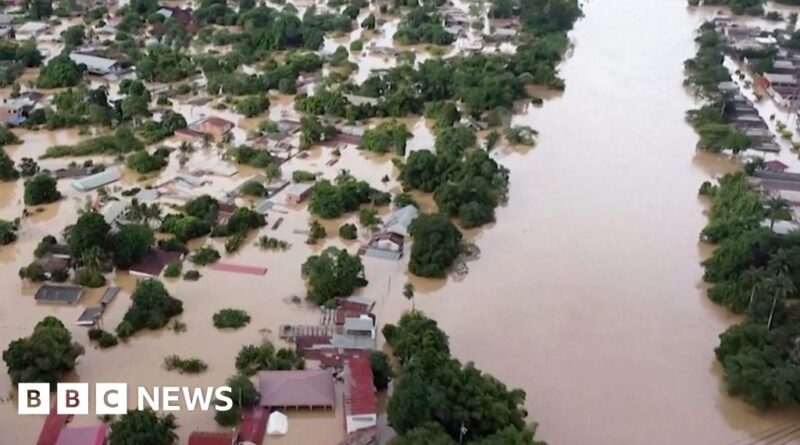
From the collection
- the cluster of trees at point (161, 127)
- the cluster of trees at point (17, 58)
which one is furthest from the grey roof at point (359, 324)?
the cluster of trees at point (17, 58)

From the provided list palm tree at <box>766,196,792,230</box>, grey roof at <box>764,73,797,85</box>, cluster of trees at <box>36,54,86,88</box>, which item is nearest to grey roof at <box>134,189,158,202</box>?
cluster of trees at <box>36,54,86,88</box>

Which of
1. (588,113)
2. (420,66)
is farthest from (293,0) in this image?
(588,113)

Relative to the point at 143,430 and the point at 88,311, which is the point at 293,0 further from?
the point at 143,430

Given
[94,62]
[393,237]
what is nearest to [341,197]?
[393,237]

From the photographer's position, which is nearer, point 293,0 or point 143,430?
point 143,430

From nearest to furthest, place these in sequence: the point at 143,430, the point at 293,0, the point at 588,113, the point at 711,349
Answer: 1. the point at 143,430
2. the point at 711,349
3. the point at 588,113
4. the point at 293,0

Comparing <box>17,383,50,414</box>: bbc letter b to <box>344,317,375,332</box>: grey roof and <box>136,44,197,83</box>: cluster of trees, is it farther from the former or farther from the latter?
<box>136,44,197,83</box>: cluster of trees

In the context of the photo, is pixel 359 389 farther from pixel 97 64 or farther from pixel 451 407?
pixel 97 64
